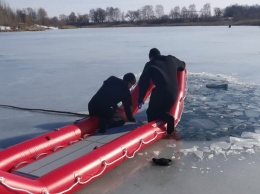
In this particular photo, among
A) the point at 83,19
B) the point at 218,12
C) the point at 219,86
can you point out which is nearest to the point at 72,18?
the point at 83,19

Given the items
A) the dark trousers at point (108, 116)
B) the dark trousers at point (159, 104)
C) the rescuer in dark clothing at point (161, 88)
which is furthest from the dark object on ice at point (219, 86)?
the dark trousers at point (108, 116)

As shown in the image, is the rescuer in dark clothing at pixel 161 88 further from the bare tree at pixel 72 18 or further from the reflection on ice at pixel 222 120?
the bare tree at pixel 72 18

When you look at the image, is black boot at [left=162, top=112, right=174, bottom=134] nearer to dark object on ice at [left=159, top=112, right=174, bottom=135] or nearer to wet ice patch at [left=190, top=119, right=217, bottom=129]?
dark object on ice at [left=159, top=112, right=174, bottom=135]

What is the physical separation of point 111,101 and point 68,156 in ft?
3.33

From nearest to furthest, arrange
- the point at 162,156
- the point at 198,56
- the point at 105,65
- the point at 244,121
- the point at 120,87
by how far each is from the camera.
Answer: the point at 162,156 → the point at 120,87 → the point at 244,121 → the point at 105,65 → the point at 198,56

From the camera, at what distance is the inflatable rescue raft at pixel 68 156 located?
222cm

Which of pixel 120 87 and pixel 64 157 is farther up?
pixel 120 87

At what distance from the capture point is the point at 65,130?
334 centimetres

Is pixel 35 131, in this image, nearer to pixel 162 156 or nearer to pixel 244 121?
pixel 162 156

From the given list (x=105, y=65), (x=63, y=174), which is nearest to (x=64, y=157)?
(x=63, y=174)

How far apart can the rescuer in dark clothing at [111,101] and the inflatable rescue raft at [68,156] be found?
0.10 meters

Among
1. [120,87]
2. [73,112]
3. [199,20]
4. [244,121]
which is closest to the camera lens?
[120,87]

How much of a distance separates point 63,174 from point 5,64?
7985 mm

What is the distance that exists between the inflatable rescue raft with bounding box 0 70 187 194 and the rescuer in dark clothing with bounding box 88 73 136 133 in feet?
0.32
